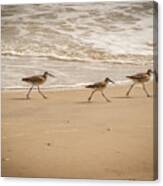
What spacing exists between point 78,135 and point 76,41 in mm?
384

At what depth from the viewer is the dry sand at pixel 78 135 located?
2.30 m

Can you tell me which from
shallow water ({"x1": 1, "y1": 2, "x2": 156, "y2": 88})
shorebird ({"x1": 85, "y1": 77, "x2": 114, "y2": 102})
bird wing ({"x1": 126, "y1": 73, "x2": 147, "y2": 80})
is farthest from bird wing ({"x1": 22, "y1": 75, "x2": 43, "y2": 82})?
bird wing ({"x1": 126, "y1": 73, "x2": 147, "y2": 80})

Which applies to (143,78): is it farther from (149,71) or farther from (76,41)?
(76,41)

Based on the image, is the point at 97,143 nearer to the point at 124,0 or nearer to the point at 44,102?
the point at 44,102

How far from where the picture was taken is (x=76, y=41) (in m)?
2.36

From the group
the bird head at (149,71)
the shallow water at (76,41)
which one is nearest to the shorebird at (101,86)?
the shallow water at (76,41)

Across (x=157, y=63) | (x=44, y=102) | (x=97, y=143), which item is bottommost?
(x=97, y=143)

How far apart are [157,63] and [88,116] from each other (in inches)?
13.8

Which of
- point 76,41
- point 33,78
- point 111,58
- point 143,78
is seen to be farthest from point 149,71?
point 33,78

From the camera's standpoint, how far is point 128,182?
2318mm

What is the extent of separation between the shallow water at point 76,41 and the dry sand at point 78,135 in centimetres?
7

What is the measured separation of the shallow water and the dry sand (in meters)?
0.07

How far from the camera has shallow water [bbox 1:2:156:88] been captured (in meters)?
2.31

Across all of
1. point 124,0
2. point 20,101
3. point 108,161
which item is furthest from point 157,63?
point 20,101
